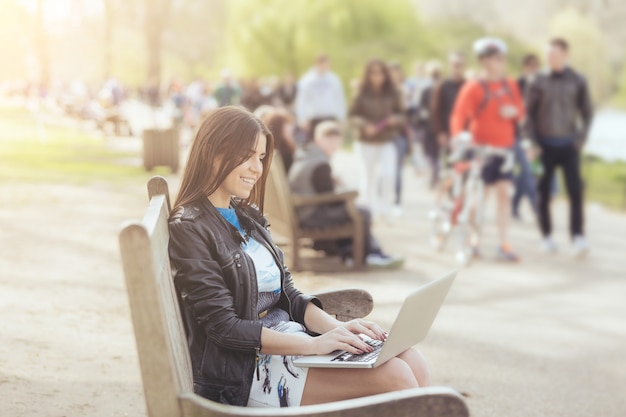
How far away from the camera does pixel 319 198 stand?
951 cm

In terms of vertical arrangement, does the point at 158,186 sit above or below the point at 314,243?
above

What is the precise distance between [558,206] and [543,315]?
853 centimetres

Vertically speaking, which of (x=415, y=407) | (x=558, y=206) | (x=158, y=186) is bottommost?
(x=558, y=206)

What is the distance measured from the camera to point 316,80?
1617 cm

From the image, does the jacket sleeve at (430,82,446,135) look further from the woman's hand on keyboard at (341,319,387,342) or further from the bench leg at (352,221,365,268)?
the woman's hand on keyboard at (341,319,387,342)

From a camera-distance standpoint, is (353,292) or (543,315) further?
(543,315)

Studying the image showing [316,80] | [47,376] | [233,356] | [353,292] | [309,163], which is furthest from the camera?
[316,80]

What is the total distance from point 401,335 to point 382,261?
6544 mm

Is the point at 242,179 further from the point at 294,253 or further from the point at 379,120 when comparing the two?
the point at 379,120

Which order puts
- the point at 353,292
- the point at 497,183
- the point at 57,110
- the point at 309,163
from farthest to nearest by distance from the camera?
the point at 57,110, the point at 497,183, the point at 309,163, the point at 353,292

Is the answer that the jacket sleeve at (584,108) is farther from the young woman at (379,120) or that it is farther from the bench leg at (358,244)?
the bench leg at (358,244)

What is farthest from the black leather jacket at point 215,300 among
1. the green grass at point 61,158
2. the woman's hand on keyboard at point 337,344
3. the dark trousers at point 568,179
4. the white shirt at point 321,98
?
the green grass at point 61,158

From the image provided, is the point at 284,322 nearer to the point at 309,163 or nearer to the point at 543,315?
the point at 543,315

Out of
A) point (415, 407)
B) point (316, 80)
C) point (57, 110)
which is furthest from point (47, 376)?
point (57, 110)
